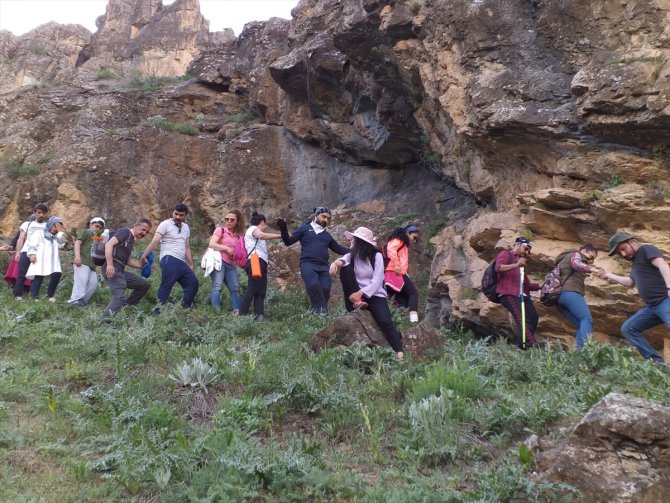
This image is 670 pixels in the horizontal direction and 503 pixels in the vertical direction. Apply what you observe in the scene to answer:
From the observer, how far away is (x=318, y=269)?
986 cm

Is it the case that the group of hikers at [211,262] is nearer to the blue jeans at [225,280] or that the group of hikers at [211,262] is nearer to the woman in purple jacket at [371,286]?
the blue jeans at [225,280]

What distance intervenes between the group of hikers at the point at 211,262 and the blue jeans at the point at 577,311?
223 cm

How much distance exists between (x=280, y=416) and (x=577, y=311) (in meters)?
4.28

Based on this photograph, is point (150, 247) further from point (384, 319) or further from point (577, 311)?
point (577, 311)

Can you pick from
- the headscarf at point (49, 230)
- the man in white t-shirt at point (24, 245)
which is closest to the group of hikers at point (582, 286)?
the headscarf at point (49, 230)

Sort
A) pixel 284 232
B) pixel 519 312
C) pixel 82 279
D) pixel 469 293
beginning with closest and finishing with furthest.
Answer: pixel 519 312
pixel 284 232
pixel 82 279
pixel 469 293

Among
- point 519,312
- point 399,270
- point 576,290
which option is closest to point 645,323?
Answer: point 576,290

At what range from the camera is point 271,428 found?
5355 mm

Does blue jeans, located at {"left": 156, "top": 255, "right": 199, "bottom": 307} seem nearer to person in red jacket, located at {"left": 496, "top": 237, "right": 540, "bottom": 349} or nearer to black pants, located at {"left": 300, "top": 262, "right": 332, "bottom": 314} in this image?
black pants, located at {"left": 300, "top": 262, "right": 332, "bottom": 314}

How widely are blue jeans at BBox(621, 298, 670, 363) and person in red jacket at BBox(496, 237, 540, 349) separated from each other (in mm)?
1299

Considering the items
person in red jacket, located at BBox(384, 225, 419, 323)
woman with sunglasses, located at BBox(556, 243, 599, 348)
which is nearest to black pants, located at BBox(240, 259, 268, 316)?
person in red jacket, located at BBox(384, 225, 419, 323)

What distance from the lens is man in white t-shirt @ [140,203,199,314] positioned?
9.98 m

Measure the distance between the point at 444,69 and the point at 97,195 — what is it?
1198cm

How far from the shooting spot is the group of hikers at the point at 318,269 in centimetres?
745
